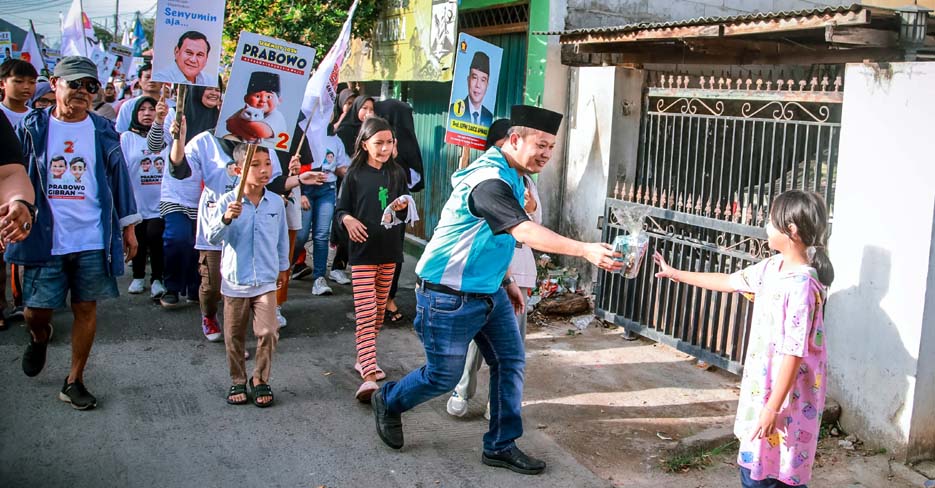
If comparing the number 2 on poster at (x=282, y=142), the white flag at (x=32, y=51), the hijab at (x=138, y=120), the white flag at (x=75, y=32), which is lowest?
the number 2 on poster at (x=282, y=142)

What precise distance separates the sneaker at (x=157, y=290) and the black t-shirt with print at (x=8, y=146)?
3903mm

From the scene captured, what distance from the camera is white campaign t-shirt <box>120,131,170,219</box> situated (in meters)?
7.71

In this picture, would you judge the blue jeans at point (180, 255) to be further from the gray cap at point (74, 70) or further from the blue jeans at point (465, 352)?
the blue jeans at point (465, 352)

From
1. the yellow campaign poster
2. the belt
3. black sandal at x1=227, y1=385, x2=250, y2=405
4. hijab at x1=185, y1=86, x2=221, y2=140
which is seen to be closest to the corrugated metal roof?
the yellow campaign poster

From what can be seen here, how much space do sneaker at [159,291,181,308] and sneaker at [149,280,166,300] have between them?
142 millimetres

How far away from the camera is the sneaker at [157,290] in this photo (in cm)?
765

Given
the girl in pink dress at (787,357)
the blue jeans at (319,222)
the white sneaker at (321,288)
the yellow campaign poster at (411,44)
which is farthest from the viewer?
the yellow campaign poster at (411,44)

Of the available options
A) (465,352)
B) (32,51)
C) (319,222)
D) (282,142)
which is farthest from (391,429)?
(32,51)

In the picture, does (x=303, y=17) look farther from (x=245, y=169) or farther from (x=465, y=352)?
(x=465, y=352)

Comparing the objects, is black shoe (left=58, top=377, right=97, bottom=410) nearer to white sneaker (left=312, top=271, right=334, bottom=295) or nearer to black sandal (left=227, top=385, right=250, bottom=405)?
black sandal (left=227, top=385, right=250, bottom=405)

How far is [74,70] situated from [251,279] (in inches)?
62.3

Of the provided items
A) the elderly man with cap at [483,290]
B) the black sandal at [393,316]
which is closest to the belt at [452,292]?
the elderly man with cap at [483,290]

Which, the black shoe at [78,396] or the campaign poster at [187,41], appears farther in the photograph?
the campaign poster at [187,41]

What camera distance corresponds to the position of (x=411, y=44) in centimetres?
991
